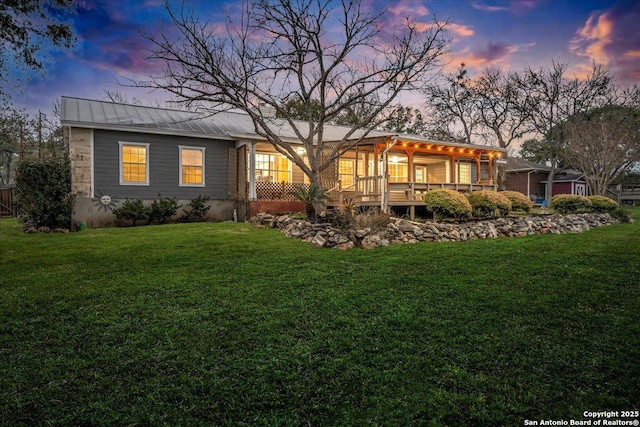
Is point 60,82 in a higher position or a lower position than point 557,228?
higher

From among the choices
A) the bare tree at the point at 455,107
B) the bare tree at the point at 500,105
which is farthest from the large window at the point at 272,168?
the bare tree at the point at 500,105

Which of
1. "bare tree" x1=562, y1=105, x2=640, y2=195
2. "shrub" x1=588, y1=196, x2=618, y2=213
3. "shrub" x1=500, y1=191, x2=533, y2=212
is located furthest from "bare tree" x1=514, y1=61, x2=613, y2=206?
"shrub" x1=500, y1=191, x2=533, y2=212

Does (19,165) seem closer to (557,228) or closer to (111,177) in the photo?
(111,177)

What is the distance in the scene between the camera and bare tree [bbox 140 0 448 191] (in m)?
11.0

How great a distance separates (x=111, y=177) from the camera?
12852 mm

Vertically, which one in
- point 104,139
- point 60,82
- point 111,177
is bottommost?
point 111,177

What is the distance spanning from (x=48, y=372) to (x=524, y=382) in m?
3.25

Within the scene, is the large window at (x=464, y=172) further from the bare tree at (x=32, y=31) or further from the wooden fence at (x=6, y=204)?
the wooden fence at (x=6, y=204)

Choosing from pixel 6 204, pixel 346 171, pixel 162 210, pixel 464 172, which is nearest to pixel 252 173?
pixel 162 210

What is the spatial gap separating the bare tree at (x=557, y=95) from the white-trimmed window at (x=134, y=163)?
2563cm

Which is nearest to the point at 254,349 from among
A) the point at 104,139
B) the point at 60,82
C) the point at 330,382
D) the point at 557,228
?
the point at 330,382

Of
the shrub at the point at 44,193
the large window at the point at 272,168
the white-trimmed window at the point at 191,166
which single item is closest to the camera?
the shrub at the point at 44,193

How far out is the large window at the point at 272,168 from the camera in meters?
15.7

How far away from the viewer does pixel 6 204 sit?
66.0 feet
